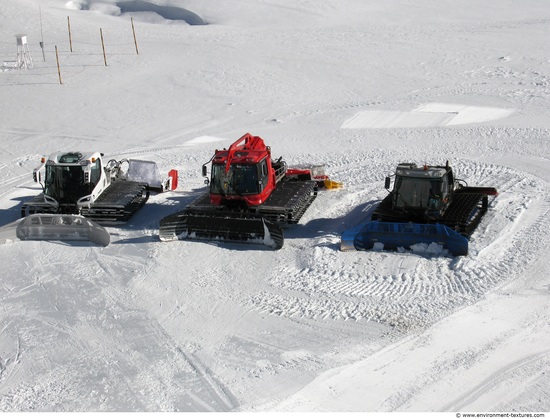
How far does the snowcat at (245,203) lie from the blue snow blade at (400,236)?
1470 mm

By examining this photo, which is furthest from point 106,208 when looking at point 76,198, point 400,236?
point 400,236

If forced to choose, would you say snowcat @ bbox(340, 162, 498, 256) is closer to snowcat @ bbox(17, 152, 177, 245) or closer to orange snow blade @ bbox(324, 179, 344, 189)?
orange snow blade @ bbox(324, 179, 344, 189)

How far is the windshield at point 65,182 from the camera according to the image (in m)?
18.3

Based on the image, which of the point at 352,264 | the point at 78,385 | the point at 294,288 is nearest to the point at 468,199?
the point at 352,264

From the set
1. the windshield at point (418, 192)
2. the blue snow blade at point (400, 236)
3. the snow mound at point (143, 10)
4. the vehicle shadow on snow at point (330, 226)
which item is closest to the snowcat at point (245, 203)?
the vehicle shadow on snow at point (330, 226)

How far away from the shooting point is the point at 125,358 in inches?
482

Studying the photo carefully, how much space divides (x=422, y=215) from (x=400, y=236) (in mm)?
990

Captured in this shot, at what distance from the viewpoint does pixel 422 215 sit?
1633 cm

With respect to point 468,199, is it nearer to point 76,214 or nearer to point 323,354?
point 323,354

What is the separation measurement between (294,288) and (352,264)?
139 centimetres

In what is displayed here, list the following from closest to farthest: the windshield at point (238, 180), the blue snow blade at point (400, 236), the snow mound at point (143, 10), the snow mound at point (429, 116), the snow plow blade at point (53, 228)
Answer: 1. the blue snow blade at point (400, 236)
2. the snow plow blade at point (53, 228)
3. the windshield at point (238, 180)
4. the snow mound at point (429, 116)
5. the snow mound at point (143, 10)

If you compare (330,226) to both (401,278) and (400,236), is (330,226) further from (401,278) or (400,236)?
(401,278)

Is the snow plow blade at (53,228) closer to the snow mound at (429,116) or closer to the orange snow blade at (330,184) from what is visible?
the orange snow blade at (330,184)

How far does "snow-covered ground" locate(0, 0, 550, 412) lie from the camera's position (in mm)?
11445
